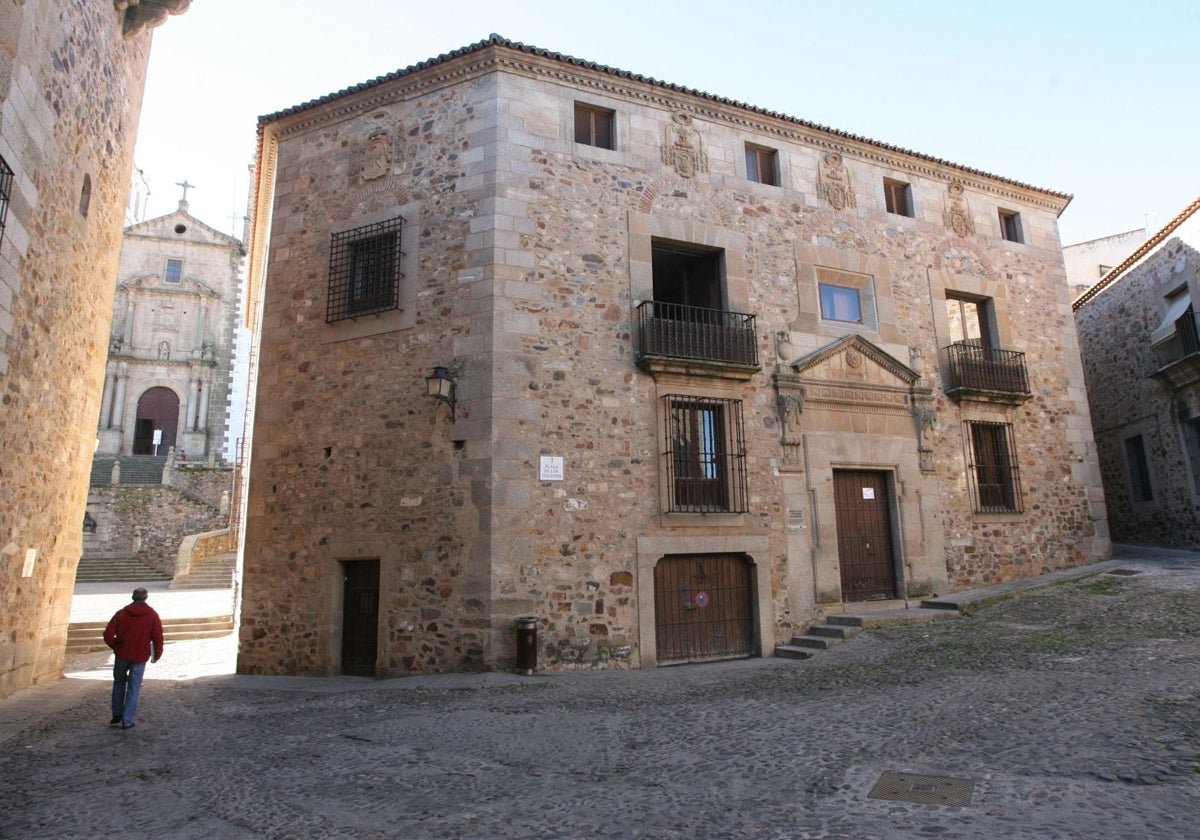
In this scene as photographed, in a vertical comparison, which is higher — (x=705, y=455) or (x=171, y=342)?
(x=171, y=342)

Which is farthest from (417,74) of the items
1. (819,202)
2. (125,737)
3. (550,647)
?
(125,737)

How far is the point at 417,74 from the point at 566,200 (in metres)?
3.06

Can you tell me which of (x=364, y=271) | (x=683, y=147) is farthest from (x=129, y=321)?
(x=683, y=147)

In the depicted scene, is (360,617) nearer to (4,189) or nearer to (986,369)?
(4,189)

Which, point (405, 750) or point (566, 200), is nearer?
point (405, 750)

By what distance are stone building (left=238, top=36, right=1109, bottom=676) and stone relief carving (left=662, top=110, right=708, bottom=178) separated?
0.05m

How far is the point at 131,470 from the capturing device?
30.2 metres

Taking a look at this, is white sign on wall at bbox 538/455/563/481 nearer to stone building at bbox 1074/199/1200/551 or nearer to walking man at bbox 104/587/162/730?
walking man at bbox 104/587/162/730

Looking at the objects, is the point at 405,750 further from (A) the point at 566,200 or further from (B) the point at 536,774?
(A) the point at 566,200

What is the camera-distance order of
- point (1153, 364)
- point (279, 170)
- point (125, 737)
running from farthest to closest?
1. point (1153, 364)
2. point (279, 170)
3. point (125, 737)

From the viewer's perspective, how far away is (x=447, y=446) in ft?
32.2

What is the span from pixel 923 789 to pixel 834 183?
1098cm

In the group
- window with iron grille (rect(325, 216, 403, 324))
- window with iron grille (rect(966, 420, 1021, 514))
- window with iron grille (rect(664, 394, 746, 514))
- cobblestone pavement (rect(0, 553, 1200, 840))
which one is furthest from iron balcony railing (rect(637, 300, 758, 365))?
window with iron grille (rect(966, 420, 1021, 514))

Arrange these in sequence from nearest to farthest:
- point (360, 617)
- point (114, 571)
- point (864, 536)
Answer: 1. point (360, 617)
2. point (864, 536)
3. point (114, 571)
